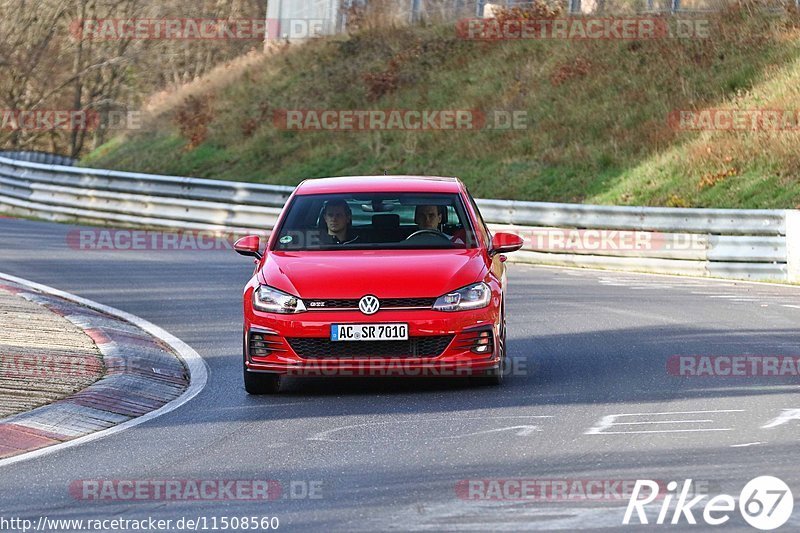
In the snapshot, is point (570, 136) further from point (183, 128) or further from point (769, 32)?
point (183, 128)

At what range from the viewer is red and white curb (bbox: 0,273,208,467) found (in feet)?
30.0

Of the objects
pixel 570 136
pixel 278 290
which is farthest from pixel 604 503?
pixel 570 136

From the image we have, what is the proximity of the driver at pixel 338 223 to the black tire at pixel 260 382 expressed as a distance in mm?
1189

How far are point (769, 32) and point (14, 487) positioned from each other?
83.7ft

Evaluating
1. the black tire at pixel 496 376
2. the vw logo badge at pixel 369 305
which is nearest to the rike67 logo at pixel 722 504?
the vw logo badge at pixel 369 305

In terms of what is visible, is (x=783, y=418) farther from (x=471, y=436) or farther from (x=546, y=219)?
(x=546, y=219)

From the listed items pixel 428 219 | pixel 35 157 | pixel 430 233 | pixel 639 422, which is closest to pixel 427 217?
pixel 428 219

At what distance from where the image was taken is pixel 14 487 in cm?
759

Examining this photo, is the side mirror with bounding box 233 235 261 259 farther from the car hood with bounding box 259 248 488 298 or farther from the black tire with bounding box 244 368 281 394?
the black tire with bounding box 244 368 281 394

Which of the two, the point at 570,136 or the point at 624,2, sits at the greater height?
the point at 624,2

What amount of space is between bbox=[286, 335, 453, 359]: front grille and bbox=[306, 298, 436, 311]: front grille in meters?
0.23

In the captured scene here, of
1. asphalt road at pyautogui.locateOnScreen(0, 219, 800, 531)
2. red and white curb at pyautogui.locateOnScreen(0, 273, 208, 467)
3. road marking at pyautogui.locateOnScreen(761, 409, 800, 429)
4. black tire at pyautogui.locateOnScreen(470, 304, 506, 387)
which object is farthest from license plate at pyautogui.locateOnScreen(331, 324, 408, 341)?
road marking at pyautogui.locateOnScreen(761, 409, 800, 429)

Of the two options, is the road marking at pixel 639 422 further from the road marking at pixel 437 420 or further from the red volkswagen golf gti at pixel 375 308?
the red volkswagen golf gti at pixel 375 308

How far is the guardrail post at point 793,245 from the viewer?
765 inches
